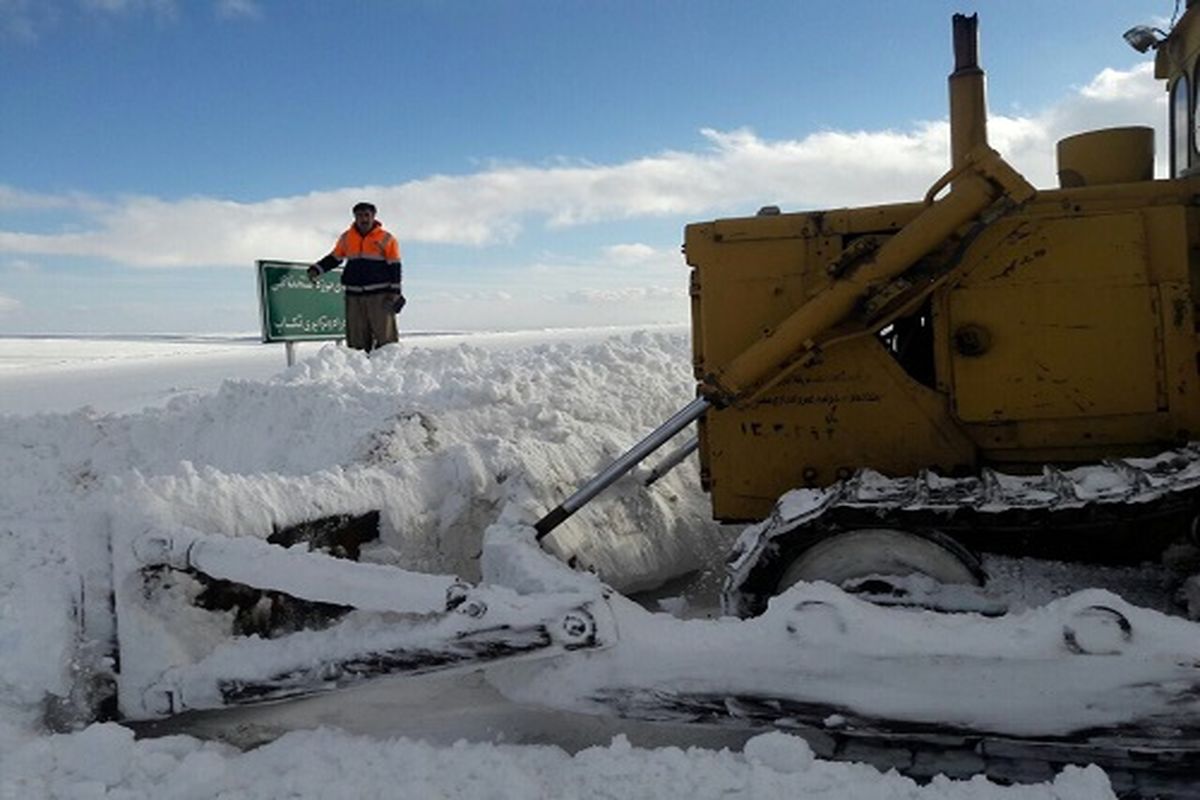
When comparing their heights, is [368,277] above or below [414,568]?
above

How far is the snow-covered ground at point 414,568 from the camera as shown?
252 cm

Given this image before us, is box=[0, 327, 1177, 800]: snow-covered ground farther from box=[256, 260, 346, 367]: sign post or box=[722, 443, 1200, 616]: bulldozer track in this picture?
box=[256, 260, 346, 367]: sign post

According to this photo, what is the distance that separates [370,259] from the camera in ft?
28.6

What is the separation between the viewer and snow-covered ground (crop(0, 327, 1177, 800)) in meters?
2.52

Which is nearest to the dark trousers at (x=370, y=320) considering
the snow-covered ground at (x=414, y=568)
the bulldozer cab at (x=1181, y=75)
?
the snow-covered ground at (x=414, y=568)

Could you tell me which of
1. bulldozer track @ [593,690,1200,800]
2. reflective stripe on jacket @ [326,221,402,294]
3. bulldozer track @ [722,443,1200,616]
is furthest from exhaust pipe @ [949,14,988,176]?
reflective stripe on jacket @ [326,221,402,294]

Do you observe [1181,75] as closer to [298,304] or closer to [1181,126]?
[1181,126]

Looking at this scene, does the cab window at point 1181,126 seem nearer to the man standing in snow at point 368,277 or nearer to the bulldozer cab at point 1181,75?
the bulldozer cab at point 1181,75

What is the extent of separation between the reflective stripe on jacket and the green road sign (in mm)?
778

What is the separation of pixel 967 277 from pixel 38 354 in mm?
28778

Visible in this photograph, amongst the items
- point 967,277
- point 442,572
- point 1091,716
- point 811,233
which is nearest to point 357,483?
point 442,572

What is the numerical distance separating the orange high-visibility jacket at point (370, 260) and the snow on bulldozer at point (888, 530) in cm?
508

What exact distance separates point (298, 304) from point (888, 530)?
24.9 feet

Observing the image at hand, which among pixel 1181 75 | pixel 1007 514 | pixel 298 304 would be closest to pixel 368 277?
pixel 298 304
